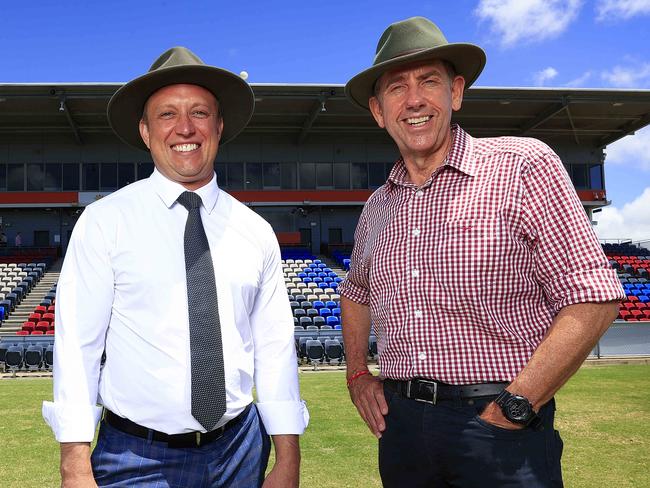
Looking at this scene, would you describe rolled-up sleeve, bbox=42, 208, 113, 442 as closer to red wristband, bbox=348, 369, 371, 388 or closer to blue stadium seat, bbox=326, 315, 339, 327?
red wristband, bbox=348, 369, 371, 388

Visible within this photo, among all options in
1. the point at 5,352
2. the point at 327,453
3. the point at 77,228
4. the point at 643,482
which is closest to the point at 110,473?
the point at 77,228

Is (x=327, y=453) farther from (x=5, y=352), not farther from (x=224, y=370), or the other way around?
(x=5, y=352)

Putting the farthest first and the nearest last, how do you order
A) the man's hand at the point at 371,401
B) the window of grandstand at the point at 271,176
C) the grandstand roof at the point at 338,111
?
the window of grandstand at the point at 271,176 → the grandstand roof at the point at 338,111 → the man's hand at the point at 371,401

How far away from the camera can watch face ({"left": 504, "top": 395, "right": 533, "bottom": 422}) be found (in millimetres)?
2160

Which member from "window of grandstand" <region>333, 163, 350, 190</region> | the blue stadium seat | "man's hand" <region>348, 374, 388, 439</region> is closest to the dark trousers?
"man's hand" <region>348, 374, 388, 439</region>

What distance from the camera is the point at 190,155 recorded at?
8.44 ft

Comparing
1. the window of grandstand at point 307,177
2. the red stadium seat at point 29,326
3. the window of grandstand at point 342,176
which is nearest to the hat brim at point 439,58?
the red stadium seat at point 29,326

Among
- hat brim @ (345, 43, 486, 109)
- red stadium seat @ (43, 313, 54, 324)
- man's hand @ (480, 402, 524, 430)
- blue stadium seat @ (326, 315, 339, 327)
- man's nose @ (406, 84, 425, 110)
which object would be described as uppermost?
hat brim @ (345, 43, 486, 109)

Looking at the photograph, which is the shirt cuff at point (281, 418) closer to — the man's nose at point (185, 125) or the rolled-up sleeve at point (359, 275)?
the rolled-up sleeve at point (359, 275)

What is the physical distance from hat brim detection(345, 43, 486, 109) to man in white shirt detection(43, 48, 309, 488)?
2.02 feet

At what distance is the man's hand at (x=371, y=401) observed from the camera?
264cm

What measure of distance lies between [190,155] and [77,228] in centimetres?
56

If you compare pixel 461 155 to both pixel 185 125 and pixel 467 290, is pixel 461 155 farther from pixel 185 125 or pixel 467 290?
pixel 185 125

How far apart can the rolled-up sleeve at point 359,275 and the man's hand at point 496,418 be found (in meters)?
0.97
